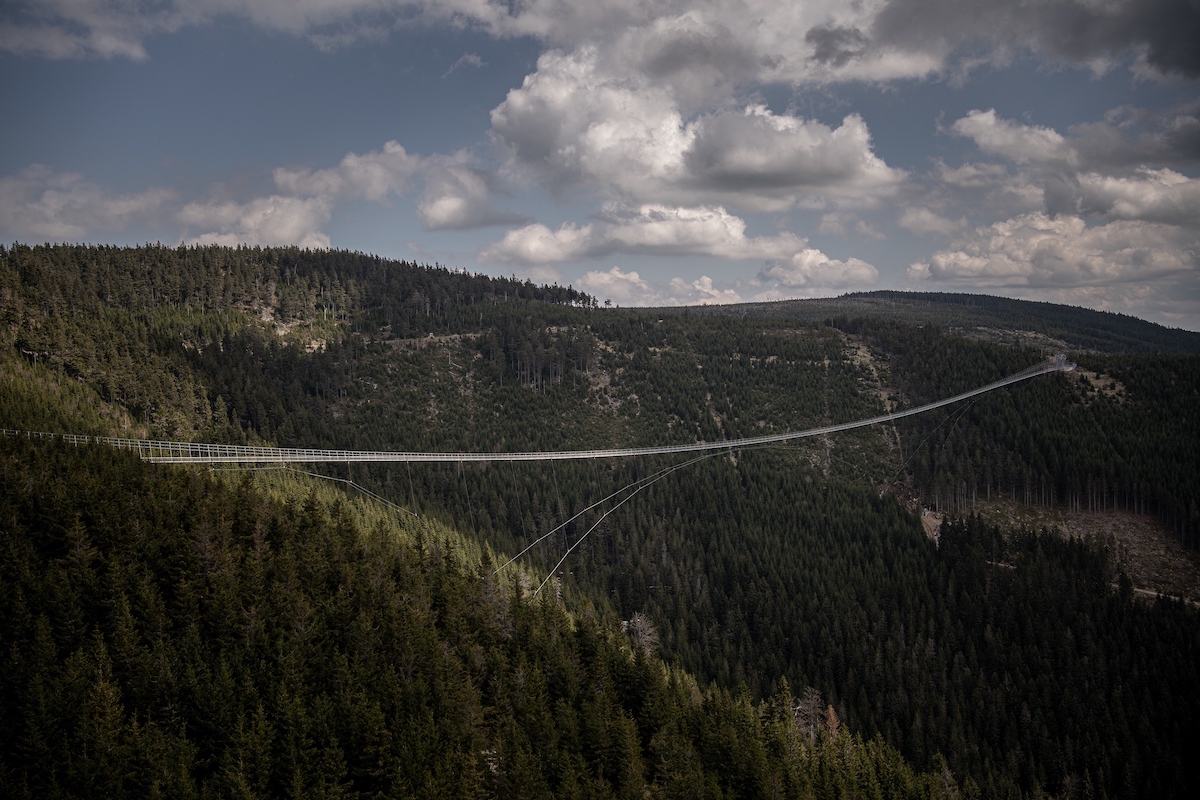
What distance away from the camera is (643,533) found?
126 metres

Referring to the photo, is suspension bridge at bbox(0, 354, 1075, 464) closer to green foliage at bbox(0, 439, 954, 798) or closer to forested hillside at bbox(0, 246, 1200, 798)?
forested hillside at bbox(0, 246, 1200, 798)

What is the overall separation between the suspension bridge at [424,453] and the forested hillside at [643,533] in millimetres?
3735

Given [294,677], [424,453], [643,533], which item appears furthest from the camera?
[424,453]

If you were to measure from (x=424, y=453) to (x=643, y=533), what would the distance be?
123 ft

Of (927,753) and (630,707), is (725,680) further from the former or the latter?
(630,707)

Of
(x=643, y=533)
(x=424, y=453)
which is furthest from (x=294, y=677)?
(x=643, y=533)

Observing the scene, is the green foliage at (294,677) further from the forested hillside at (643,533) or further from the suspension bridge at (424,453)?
the suspension bridge at (424,453)

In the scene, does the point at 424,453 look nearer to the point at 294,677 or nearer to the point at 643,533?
the point at 643,533

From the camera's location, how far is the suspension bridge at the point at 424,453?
2787 inches

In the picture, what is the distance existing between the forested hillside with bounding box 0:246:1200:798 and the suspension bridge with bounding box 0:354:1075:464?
3735 mm

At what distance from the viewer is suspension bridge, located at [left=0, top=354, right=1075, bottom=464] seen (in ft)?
232

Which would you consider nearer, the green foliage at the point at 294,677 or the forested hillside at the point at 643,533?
the green foliage at the point at 294,677

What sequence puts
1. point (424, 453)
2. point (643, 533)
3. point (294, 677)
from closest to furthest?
point (294, 677) < point (643, 533) < point (424, 453)

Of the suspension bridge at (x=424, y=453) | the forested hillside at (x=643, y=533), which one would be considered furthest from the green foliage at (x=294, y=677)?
the suspension bridge at (x=424, y=453)
